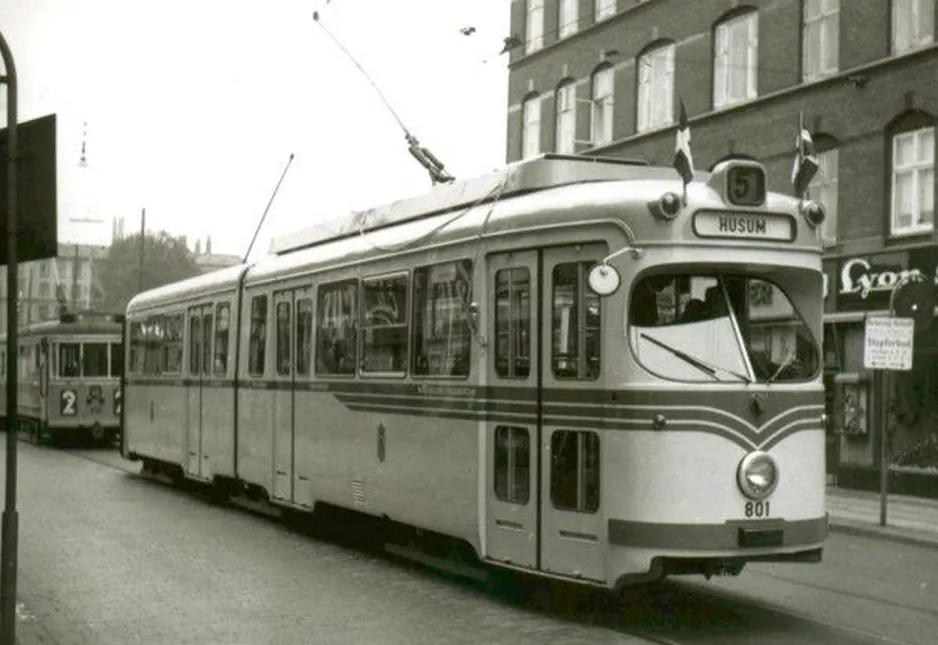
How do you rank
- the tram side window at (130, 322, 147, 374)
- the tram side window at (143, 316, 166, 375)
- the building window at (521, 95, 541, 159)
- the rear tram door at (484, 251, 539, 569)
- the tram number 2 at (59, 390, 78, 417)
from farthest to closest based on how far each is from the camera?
the building window at (521, 95, 541, 159)
the tram number 2 at (59, 390, 78, 417)
the tram side window at (130, 322, 147, 374)
the tram side window at (143, 316, 166, 375)
the rear tram door at (484, 251, 539, 569)

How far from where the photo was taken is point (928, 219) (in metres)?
22.9

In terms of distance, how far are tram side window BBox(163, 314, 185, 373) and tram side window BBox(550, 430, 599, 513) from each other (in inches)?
433

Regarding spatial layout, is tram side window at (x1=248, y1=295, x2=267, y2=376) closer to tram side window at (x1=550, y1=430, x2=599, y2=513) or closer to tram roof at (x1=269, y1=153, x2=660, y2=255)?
tram roof at (x1=269, y1=153, x2=660, y2=255)

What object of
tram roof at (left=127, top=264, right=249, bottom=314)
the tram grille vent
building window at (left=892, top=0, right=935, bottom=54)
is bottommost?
the tram grille vent

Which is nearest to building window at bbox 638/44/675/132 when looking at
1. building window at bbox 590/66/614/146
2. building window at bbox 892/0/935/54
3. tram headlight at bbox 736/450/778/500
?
building window at bbox 590/66/614/146

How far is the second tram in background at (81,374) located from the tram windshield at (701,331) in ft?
80.0

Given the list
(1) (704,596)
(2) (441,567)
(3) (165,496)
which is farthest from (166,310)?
(1) (704,596)

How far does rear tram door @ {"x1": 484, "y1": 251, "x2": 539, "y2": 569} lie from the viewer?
10.3m

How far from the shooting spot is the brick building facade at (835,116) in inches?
907

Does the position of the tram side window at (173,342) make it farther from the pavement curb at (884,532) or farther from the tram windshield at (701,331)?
the tram windshield at (701,331)

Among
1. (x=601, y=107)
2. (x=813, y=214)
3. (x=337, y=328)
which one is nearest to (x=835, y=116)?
(x=601, y=107)

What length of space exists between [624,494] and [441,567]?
2.88m

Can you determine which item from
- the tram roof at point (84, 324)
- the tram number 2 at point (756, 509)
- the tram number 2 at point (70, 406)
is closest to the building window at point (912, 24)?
→ the tram number 2 at point (756, 509)

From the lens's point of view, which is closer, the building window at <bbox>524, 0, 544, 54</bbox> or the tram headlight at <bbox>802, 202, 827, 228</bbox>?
the tram headlight at <bbox>802, 202, 827, 228</bbox>
